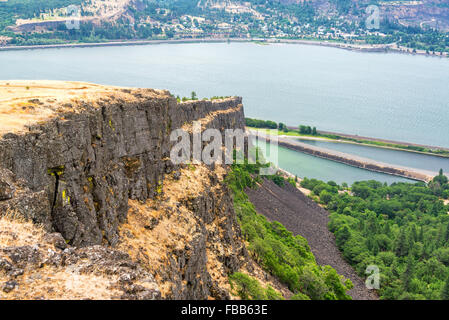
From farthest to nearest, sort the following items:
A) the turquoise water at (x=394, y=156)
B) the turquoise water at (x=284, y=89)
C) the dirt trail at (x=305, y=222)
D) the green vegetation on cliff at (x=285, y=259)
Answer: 1. the turquoise water at (x=284, y=89)
2. the turquoise water at (x=394, y=156)
3. the dirt trail at (x=305, y=222)
4. the green vegetation on cliff at (x=285, y=259)

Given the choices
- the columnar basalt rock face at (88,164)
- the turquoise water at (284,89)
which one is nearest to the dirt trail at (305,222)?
the columnar basalt rock face at (88,164)

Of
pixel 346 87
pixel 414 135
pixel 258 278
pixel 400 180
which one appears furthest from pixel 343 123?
pixel 258 278

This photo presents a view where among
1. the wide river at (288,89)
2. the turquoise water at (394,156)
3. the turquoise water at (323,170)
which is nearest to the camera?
the turquoise water at (323,170)

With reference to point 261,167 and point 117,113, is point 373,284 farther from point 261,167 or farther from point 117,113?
point 117,113

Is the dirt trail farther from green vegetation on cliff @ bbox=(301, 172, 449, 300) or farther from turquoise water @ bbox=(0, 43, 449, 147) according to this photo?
turquoise water @ bbox=(0, 43, 449, 147)

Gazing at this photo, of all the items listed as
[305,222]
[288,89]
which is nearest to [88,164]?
[305,222]

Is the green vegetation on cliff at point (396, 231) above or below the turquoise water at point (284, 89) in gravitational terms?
below

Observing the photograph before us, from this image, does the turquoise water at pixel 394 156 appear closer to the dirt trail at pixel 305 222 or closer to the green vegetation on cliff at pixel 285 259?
the dirt trail at pixel 305 222

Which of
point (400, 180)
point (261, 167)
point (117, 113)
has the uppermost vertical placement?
point (117, 113)
